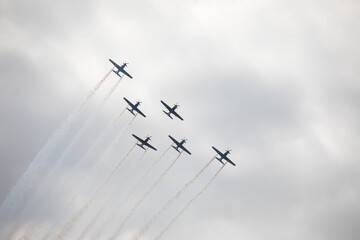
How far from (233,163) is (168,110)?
1006 inches

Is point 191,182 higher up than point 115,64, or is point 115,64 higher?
point 115,64

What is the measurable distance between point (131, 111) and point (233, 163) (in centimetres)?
3391

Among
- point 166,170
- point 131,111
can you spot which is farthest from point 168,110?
point 166,170

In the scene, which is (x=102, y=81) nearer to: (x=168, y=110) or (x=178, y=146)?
(x=168, y=110)

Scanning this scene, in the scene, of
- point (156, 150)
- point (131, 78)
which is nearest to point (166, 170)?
point (156, 150)

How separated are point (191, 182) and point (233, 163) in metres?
14.0

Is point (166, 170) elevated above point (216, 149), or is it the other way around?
point (216, 149)

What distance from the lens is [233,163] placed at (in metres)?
123

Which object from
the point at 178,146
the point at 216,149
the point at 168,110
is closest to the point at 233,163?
the point at 216,149

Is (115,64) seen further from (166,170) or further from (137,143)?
(166,170)

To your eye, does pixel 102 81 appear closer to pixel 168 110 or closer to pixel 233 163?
pixel 168 110

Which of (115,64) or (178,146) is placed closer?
(115,64)

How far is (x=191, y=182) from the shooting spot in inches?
4665

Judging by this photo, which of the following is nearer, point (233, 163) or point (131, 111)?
point (131, 111)
